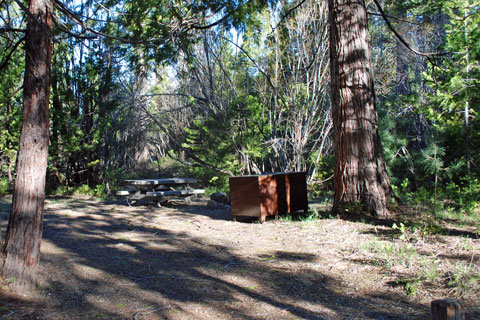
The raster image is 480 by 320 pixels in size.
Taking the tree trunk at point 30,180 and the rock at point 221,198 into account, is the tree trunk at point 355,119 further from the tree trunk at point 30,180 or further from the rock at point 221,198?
the tree trunk at point 30,180

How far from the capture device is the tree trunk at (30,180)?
11.8 feet

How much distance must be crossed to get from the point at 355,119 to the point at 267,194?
207 cm

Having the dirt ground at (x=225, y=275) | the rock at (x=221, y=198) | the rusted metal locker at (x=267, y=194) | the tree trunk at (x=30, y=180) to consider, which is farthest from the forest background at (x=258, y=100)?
the tree trunk at (x=30, y=180)

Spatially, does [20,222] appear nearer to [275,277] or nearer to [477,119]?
[275,277]

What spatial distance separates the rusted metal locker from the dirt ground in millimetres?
432

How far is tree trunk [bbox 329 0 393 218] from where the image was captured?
6.57 metres

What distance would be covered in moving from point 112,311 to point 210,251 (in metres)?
2.24

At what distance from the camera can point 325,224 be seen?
6.53m

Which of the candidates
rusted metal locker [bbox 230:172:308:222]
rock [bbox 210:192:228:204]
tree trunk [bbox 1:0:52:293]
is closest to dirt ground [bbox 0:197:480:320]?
tree trunk [bbox 1:0:52:293]

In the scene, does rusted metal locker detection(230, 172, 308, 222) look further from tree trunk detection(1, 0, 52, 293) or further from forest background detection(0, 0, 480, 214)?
tree trunk detection(1, 0, 52, 293)

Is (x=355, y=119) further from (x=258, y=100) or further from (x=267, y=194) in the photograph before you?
(x=258, y=100)

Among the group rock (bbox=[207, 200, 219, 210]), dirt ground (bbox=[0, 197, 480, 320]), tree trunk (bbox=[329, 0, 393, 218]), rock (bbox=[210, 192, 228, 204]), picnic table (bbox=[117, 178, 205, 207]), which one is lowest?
dirt ground (bbox=[0, 197, 480, 320])

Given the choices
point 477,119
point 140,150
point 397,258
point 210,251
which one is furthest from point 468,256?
point 140,150

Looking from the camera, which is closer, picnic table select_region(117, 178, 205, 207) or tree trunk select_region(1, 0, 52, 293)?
tree trunk select_region(1, 0, 52, 293)
